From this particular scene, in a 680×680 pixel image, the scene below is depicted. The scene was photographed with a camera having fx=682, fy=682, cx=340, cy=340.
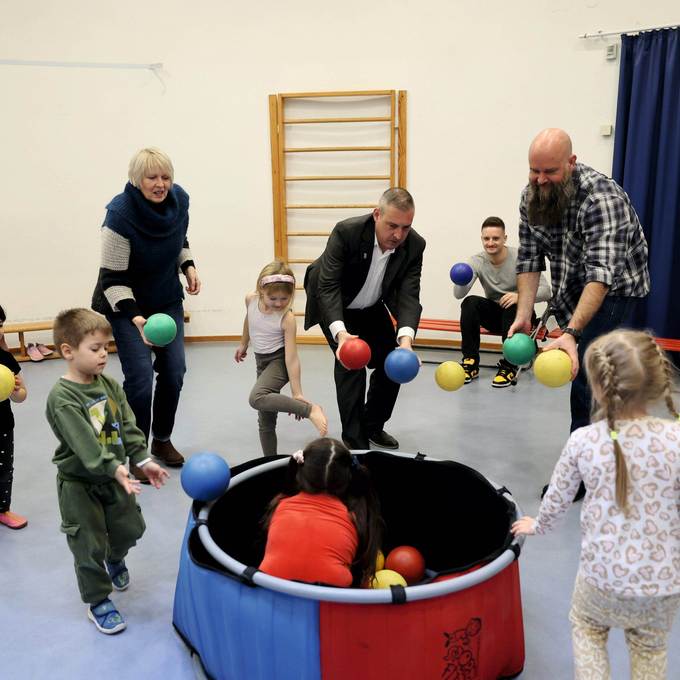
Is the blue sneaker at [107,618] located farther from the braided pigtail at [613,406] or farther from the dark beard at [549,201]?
the dark beard at [549,201]

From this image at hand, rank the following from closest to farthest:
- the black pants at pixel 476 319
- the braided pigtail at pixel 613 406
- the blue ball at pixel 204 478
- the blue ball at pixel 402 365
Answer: the braided pigtail at pixel 613 406, the blue ball at pixel 204 478, the blue ball at pixel 402 365, the black pants at pixel 476 319

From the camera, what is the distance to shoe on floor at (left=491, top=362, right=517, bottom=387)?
182 inches

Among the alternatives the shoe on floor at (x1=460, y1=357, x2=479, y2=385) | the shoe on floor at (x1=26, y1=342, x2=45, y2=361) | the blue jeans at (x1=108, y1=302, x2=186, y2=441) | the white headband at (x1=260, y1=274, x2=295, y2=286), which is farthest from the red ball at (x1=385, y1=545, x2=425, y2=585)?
the shoe on floor at (x1=26, y1=342, x2=45, y2=361)

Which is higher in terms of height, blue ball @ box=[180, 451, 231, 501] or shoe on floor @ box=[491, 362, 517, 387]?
blue ball @ box=[180, 451, 231, 501]

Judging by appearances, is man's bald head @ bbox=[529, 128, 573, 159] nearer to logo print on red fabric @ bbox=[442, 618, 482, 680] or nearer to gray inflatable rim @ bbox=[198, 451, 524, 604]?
gray inflatable rim @ bbox=[198, 451, 524, 604]

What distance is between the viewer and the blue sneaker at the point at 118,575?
7.95 feet

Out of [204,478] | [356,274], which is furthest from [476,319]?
[204,478]

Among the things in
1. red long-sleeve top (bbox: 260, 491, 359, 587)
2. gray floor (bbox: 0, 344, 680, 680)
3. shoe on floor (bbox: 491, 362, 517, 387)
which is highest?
red long-sleeve top (bbox: 260, 491, 359, 587)

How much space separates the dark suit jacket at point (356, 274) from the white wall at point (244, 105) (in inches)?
103

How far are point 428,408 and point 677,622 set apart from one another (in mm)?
2231

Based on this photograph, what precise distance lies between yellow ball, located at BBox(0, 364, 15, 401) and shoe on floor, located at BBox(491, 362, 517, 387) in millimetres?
3114

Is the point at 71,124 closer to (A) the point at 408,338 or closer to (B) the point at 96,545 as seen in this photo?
(A) the point at 408,338

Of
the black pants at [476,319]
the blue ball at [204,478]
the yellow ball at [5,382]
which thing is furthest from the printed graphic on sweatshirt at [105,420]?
the black pants at [476,319]

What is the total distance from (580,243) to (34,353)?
180 inches
